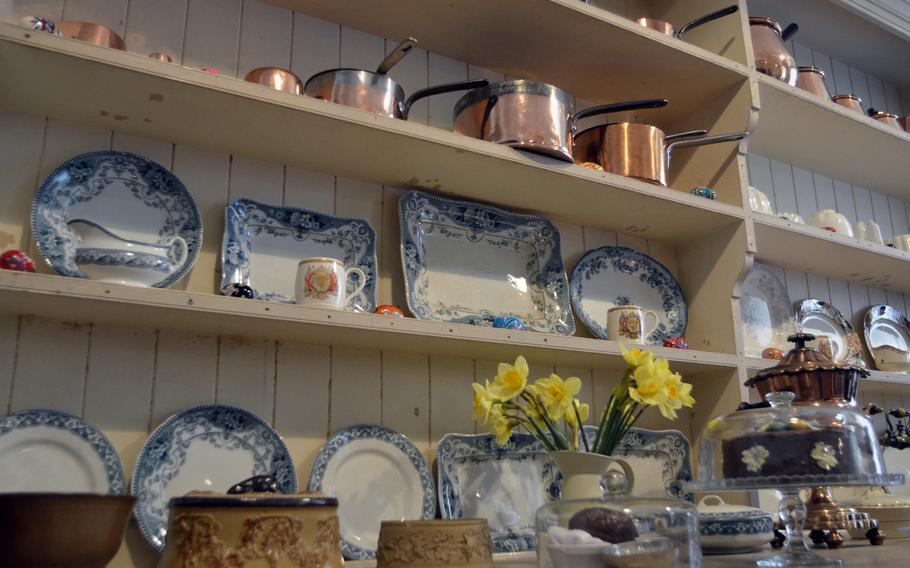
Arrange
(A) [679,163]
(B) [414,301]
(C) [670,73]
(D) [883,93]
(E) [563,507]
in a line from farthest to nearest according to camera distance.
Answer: (D) [883,93]
(A) [679,163]
(C) [670,73]
(B) [414,301]
(E) [563,507]

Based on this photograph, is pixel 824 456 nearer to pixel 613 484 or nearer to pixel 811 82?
pixel 613 484

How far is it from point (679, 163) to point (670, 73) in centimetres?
22

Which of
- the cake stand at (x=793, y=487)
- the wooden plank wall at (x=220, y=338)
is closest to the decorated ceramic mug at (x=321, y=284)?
the wooden plank wall at (x=220, y=338)

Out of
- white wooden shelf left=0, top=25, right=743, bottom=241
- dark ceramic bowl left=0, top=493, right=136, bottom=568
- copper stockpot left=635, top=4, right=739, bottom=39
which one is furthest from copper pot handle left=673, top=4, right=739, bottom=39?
dark ceramic bowl left=0, top=493, right=136, bottom=568

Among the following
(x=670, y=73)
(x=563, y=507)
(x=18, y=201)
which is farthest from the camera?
(x=670, y=73)

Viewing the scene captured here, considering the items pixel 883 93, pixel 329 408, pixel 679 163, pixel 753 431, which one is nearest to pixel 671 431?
pixel 753 431

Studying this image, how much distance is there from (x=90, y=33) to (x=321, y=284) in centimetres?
50

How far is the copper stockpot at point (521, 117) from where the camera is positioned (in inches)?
55.7

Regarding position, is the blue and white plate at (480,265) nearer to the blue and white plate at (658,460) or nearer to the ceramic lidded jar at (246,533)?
the blue and white plate at (658,460)

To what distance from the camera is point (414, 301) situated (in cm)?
143

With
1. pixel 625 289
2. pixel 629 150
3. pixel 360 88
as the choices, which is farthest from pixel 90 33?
pixel 625 289

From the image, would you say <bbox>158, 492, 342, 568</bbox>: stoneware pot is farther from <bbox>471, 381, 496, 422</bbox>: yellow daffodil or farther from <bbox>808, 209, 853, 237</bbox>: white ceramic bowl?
<bbox>808, 209, 853, 237</bbox>: white ceramic bowl

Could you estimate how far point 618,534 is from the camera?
0.93 m

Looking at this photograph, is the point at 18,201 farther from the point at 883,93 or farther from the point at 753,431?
the point at 883,93
